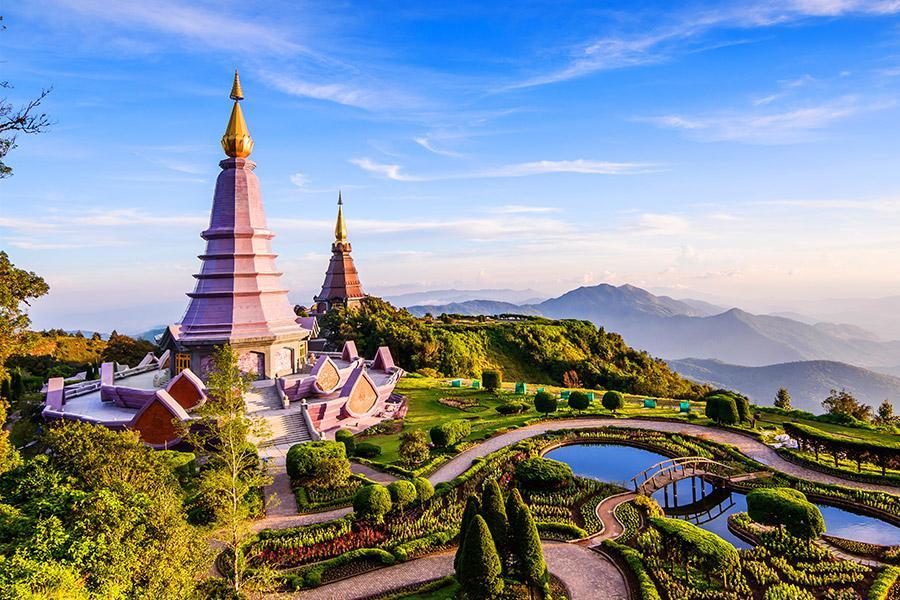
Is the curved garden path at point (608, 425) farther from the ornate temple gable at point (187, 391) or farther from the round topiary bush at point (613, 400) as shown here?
the ornate temple gable at point (187, 391)

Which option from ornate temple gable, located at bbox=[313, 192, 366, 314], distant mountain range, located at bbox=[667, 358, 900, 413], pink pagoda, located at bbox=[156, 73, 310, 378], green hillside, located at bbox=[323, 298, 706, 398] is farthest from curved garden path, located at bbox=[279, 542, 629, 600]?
distant mountain range, located at bbox=[667, 358, 900, 413]

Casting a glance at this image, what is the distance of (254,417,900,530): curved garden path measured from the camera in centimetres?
1953

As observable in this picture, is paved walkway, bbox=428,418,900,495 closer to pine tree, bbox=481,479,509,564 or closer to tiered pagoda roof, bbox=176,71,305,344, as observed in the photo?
pine tree, bbox=481,479,509,564

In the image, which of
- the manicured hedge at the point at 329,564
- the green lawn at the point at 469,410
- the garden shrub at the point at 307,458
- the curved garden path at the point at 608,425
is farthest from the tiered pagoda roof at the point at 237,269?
the manicured hedge at the point at 329,564

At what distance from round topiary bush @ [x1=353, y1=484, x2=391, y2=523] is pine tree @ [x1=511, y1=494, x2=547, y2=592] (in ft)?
21.0

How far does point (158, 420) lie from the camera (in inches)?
1021

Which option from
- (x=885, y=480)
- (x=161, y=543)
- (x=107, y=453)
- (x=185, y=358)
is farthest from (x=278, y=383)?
(x=885, y=480)

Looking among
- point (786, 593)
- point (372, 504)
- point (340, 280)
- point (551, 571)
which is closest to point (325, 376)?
point (372, 504)

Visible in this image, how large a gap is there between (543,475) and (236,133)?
2975 centimetres

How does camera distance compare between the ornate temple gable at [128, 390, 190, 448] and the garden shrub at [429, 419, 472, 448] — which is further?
the garden shrub at [429, 419, 472, 448]

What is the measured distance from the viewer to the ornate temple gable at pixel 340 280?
Answer: 67000 mm

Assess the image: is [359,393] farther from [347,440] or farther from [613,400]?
[613,400]

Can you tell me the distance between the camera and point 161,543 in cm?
1086

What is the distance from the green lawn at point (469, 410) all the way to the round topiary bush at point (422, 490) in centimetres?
568
